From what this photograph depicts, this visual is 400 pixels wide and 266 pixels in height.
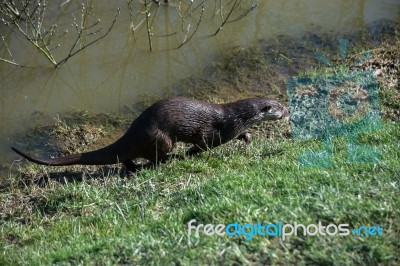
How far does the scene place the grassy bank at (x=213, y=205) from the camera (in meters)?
3.67

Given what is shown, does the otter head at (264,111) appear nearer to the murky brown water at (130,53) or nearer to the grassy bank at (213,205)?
the grassy bank at (213,205)

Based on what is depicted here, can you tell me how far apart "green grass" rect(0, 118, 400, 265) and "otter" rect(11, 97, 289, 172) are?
0.21 m

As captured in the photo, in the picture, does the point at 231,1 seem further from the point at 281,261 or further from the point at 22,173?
the point at 281,261

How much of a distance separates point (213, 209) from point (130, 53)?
177 inches

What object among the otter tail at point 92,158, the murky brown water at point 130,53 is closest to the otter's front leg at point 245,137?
the otter tail at point 92,158

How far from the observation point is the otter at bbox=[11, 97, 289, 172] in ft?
19.0

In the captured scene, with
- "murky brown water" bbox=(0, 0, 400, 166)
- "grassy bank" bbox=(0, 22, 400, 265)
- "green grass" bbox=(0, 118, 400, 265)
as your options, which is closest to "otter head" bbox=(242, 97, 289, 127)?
"grassy bank" bbox=(0, 22, 400, 265)

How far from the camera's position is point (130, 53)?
8266 millimetres

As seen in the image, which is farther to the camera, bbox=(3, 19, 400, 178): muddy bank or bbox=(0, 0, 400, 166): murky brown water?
bbox=(0, 0, 400, 166): murky brown water

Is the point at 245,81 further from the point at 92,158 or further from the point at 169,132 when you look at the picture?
the point at 92,158

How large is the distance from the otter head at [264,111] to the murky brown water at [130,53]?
1.61 metres

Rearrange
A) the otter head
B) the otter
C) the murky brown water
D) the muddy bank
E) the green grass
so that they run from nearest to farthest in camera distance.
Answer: the green grass < the otter < the otter head < the muddy bank < the murky brown water

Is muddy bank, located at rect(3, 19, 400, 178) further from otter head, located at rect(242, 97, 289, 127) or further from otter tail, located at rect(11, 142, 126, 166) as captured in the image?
otter head, located at rect(242, 97, 289, 127)

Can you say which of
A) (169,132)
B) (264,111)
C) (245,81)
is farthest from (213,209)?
(245,81)
